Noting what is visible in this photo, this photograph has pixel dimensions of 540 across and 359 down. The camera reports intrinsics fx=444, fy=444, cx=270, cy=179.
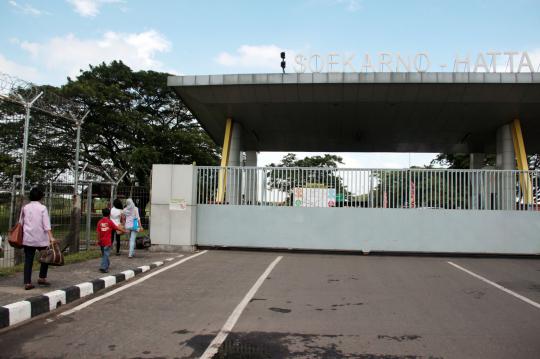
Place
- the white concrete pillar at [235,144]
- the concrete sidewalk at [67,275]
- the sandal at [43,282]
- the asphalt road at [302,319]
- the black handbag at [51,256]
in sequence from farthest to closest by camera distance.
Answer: the white concrete pillar at [235,144] < the sandal at [43,282] < the black handbag at [51,256] < the concrete sidewalk at [67,275] < the asphalt road at [302,319]

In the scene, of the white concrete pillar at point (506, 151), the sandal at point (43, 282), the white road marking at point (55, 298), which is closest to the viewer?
the white road marking at point (55, 298)

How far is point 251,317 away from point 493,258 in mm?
9654

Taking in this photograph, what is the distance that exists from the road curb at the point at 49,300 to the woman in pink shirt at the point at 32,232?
0.61 metres

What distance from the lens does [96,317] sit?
5.60m

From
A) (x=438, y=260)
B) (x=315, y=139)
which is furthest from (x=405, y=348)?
(x=315, y=139)

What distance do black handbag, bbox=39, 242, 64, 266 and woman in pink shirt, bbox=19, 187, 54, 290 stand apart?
9cm

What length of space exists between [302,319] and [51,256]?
4.00m

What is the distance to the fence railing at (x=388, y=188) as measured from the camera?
42.5ft

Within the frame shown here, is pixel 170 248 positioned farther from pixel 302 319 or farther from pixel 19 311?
pixel 302 319

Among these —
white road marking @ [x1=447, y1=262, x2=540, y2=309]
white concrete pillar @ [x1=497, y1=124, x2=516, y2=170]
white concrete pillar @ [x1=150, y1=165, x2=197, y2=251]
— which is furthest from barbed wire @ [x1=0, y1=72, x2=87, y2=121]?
white concrete pillar @ [x1=497, y1=124, x2=516, y2=170]

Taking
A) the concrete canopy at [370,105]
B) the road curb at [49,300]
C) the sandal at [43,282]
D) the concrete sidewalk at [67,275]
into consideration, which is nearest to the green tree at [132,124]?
the concrete canopy at [370,105]

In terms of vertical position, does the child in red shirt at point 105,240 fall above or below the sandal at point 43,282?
above

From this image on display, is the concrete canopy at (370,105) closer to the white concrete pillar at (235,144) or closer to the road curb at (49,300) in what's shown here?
the white concrete pillar at (235,144)

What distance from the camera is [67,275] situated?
26.3 feet
